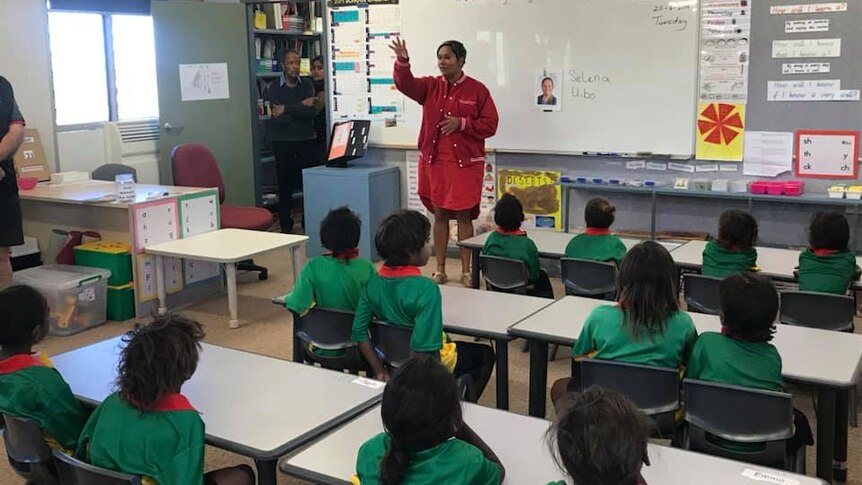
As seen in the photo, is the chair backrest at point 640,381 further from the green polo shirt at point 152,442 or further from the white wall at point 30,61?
the white wall at point 30,61

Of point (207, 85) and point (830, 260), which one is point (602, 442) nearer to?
point (830, 260)

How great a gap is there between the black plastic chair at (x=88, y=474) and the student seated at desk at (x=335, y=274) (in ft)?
4.29

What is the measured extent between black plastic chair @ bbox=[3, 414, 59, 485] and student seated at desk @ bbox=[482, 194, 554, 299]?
256 cm

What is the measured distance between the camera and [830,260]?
362 cm

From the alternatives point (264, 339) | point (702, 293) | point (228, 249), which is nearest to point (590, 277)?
point (702, 293)

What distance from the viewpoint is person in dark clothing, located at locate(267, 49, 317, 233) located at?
25.4 feet

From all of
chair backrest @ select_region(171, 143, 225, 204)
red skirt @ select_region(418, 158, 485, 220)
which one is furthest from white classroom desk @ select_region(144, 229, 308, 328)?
red skirt @ select_region(418, 158, 485, 220)

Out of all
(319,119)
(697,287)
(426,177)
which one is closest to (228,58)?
(319,119)

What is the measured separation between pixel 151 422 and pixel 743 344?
1.59 m

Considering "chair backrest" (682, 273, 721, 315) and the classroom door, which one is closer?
"chair backrest" (682, 273, 721, 315)

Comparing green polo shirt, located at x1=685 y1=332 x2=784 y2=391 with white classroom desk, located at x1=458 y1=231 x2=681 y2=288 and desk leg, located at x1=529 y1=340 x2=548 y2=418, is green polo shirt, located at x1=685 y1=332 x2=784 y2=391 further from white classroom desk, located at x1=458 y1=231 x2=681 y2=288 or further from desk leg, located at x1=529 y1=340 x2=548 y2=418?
white classroom desk, located at x1=458 y1=231 x2=681 y2=288

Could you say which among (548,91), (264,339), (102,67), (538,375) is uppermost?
(102,67)

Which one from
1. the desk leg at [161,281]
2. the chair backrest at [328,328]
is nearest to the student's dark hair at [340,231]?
the chair backrest at [328,328]

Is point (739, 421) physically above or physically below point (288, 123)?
below
